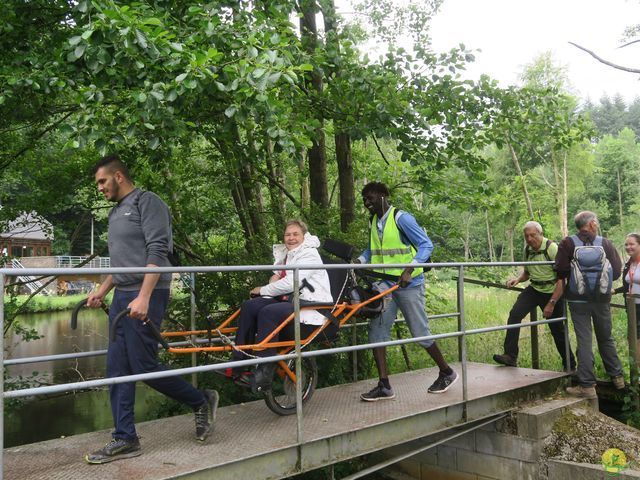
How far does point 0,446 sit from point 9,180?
8268mm

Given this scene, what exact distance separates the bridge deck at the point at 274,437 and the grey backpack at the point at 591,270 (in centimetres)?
111

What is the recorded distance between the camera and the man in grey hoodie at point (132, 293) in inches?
149

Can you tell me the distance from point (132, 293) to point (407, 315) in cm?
245

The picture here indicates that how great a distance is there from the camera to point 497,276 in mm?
10312

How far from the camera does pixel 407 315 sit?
5.40m

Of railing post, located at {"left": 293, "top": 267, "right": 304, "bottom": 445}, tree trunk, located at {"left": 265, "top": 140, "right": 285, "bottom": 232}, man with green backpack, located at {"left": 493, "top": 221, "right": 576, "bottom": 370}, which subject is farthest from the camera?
tree trunk, located at {"left": 265, "top": 140, "right": 285, "bottom": 232}

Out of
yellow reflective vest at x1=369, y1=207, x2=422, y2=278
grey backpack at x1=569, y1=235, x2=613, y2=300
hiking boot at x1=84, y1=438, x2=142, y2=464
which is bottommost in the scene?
hiking boot at x1=84, y1=438, x2=142, y2=464

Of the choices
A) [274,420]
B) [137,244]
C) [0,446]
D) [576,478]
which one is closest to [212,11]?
[137,244]

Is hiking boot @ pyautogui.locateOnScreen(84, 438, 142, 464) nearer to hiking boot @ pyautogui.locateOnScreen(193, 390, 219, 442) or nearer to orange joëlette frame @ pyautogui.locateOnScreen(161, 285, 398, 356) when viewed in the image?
hiking boot @ pyautogui.locateOnScreen(193, 390, 219, 442)

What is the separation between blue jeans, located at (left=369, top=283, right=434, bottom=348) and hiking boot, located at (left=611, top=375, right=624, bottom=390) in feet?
8.44

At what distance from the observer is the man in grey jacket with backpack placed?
624 centimetres

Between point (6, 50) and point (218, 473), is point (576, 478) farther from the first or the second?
point (6, 50)

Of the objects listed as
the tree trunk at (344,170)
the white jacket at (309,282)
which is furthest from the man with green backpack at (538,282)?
the white jacket at (309,282)

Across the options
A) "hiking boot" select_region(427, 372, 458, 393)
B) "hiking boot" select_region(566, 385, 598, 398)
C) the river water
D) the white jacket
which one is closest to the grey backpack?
"hiking boot" select_region(566, 385, 598, 398)
